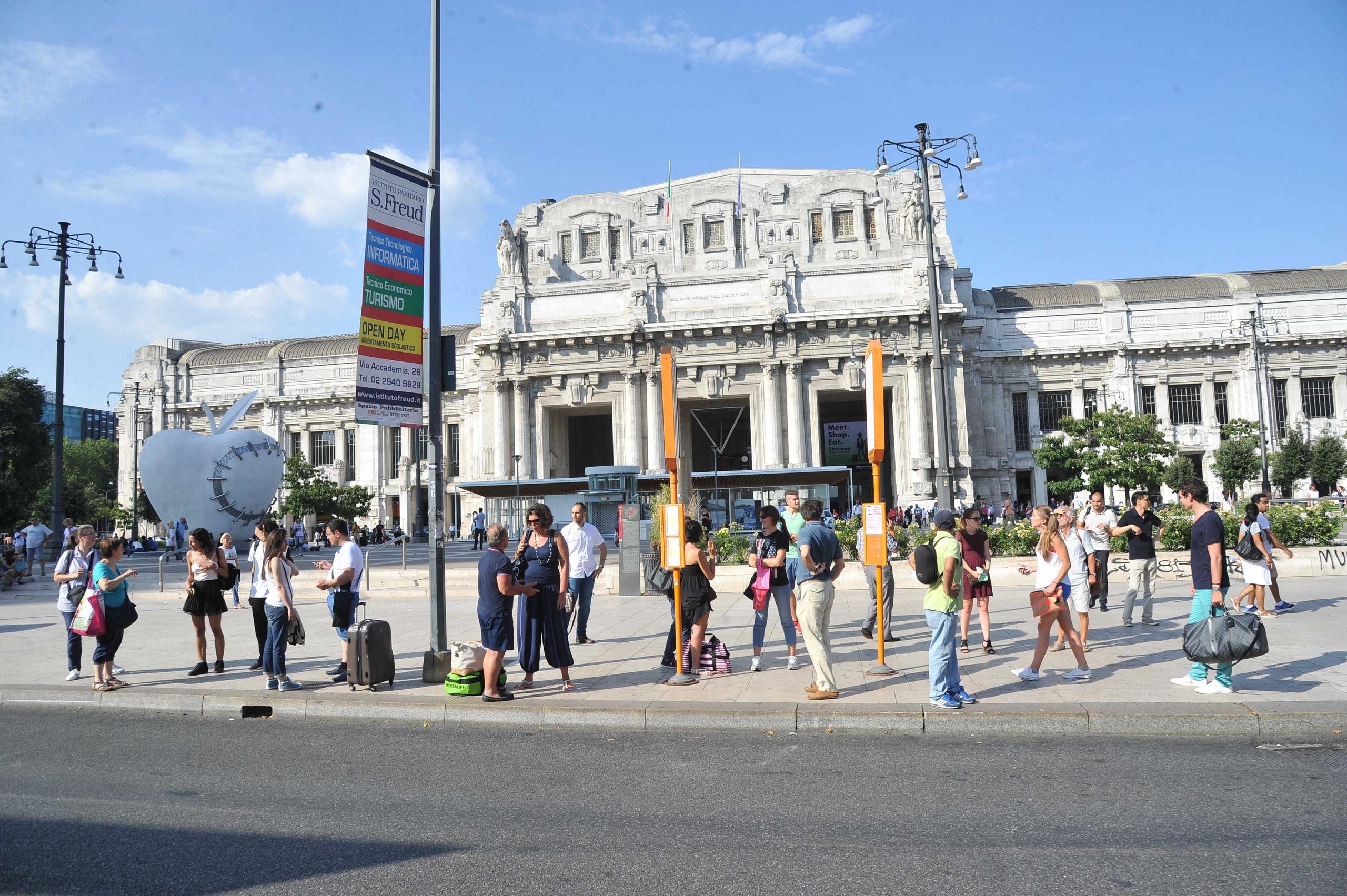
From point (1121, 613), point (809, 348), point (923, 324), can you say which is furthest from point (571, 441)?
point (1121, 613)

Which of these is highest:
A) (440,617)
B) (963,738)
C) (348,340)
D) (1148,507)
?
(348,340)

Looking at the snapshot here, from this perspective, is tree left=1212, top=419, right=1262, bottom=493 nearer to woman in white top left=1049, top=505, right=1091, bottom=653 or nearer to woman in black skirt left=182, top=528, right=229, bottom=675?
woman in white top left=1049, top=505, right=1091, bottom=653

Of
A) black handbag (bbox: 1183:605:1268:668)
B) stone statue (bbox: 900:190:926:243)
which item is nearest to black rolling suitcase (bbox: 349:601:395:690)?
black handbag (bbox: 1183:605:1268:668)

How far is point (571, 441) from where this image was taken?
57.1m

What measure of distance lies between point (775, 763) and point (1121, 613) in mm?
9165

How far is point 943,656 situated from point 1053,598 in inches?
52.8

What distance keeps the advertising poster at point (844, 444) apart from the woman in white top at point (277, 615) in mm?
48817

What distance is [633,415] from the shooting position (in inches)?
1928

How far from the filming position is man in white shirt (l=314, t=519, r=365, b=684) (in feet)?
30.7

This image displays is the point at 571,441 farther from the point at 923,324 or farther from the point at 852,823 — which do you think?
the point at 852,823

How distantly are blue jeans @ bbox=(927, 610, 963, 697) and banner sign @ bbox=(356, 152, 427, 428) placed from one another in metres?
5.61

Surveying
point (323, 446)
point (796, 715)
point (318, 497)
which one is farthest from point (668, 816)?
point (323, 446)

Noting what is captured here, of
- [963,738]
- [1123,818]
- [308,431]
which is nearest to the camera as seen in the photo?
[1123,818]

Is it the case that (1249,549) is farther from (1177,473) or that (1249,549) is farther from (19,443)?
(19,443)
